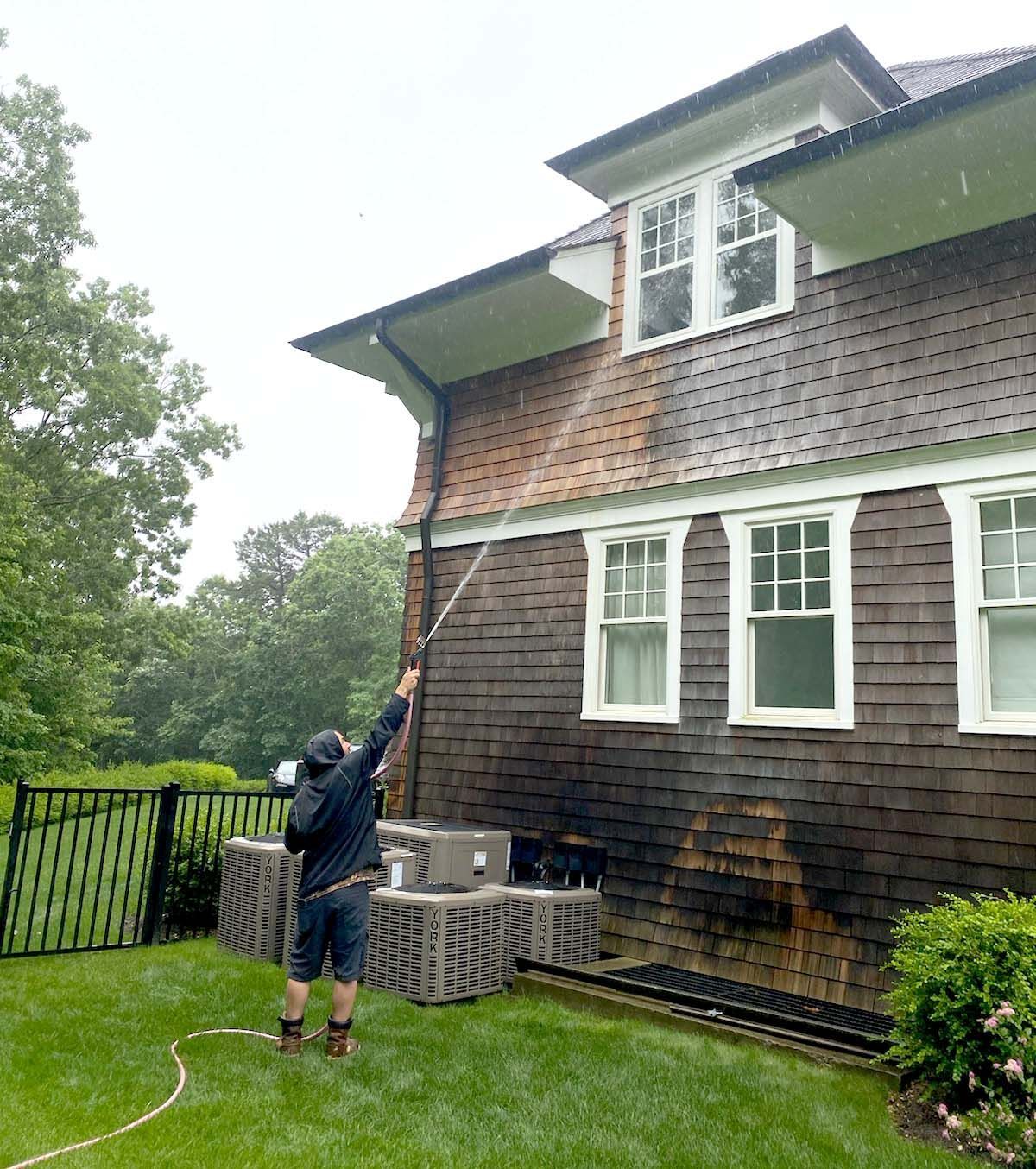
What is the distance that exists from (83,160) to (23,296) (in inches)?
159

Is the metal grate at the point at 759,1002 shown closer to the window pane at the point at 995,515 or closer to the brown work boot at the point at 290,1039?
the brown work boot at the point at 290,1039

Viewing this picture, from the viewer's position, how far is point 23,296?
21281 millimetres

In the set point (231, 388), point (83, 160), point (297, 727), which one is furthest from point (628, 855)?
point (231, 388)

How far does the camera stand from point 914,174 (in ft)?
20.0

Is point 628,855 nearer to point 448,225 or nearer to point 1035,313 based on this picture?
point 1035,313

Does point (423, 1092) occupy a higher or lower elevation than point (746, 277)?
lower

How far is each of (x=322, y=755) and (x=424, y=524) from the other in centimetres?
455

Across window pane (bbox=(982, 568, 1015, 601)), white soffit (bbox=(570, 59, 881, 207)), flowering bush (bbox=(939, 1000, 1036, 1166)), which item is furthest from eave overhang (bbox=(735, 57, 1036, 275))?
flowering bush (bbox=(939, 1000, 1036, 1166))

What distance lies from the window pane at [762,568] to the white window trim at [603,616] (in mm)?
588

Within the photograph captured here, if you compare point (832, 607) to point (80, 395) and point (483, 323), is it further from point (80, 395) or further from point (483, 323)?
point (80, 395)

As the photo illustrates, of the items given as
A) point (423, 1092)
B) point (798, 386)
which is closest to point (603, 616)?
point (798, 386)

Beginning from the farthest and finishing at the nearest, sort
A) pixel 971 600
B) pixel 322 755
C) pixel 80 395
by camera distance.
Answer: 1. pixel 80 395
2. pixel 971 600
3. pixel 322 755

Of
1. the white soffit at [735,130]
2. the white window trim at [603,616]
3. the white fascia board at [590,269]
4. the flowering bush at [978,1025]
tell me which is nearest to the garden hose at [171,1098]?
the flowering bush at [978,1025]

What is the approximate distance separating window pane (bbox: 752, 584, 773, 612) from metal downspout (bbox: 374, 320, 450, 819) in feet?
11.2
